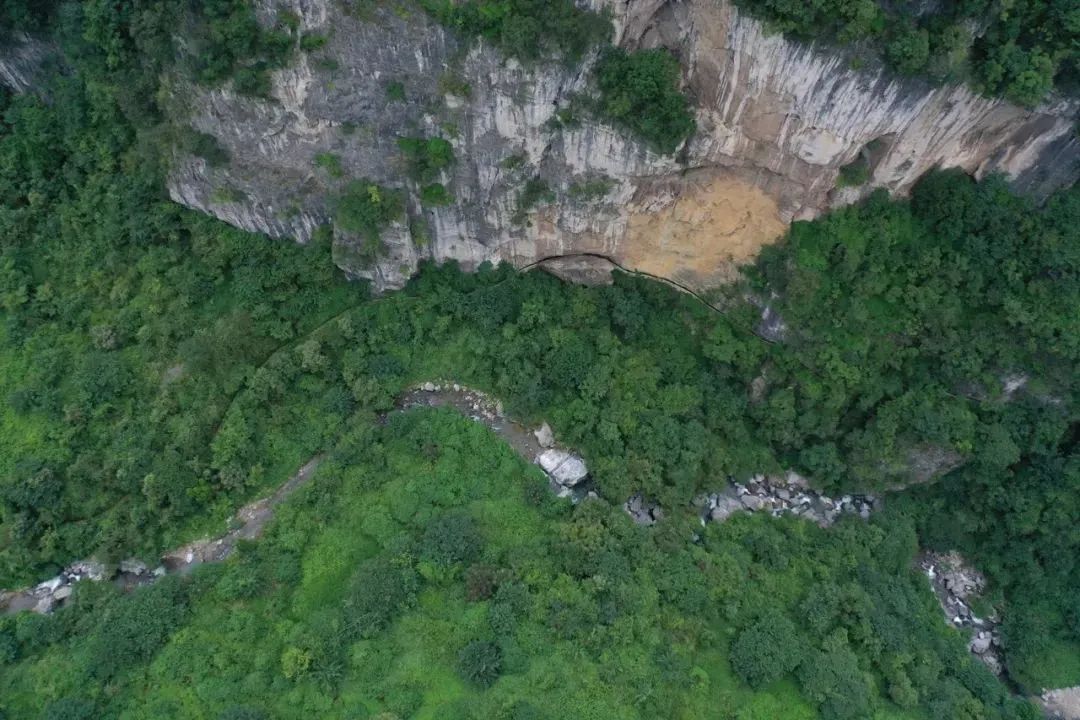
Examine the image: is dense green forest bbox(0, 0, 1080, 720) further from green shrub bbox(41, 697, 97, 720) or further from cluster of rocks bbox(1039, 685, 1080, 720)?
cluster of rocks bbox(1039, 685, 1080, 720)

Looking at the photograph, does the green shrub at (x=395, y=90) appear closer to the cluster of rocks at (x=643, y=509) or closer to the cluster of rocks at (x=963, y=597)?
the cluster of rocks at (x=643, y=509)

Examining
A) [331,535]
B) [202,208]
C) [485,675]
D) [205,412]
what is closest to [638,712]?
[485,675]

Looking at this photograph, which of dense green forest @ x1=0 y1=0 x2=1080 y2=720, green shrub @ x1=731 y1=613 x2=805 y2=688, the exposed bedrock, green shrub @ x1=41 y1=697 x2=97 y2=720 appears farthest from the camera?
green shrub @ x1=731 y1=613 x2=805 y2=688

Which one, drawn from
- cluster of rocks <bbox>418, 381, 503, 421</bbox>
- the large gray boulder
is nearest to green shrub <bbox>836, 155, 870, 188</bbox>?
the large gray boulder

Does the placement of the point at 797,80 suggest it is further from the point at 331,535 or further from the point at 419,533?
the point at 331,535

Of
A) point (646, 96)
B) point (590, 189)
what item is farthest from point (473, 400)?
point (646, 96)

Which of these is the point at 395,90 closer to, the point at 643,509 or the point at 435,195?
the point at 435,195
